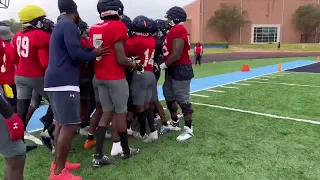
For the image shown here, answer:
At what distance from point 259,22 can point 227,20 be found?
6624 millimetres

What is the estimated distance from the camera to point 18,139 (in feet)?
7.87

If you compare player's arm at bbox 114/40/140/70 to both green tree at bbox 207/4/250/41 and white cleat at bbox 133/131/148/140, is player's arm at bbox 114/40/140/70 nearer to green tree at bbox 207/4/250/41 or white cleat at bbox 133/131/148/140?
white cleat at bbox 133/131/148/140

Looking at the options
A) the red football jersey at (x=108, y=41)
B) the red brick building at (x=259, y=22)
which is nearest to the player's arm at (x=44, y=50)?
the red football jersey at (x=108, y=41)

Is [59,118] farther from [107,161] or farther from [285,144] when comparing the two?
[285,144]

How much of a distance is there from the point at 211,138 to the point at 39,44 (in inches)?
110

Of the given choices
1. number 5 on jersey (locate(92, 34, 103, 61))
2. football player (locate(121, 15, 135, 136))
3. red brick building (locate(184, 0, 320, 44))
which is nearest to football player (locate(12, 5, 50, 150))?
number 5 on jersey (locate(92, 34, 103, 61))

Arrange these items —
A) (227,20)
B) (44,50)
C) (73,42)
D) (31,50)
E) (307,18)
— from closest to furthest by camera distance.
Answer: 1. (73,42)
2. (44,50)
3. (31,50)
4. (307,18)
5. (227,20)

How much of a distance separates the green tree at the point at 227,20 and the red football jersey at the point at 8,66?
1793 inches

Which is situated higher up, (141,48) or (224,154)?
(141,48)

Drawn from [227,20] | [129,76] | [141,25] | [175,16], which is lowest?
[129,76]

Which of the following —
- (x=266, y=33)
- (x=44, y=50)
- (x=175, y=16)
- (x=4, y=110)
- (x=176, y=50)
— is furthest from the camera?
(x=266, y=33)

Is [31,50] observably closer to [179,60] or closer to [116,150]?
Answer: [116,150]

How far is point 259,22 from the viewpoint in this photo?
50.0 metres

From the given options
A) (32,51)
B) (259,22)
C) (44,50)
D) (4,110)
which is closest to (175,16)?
(44,50)
